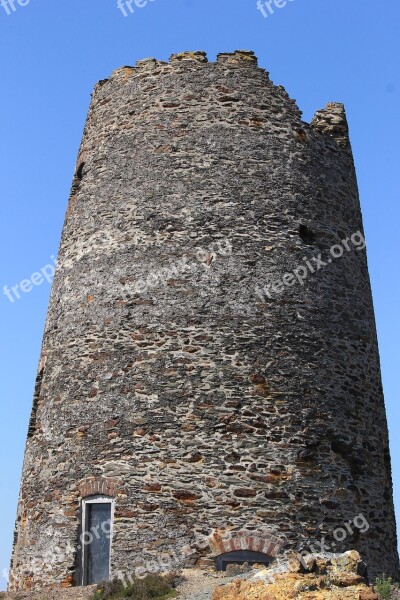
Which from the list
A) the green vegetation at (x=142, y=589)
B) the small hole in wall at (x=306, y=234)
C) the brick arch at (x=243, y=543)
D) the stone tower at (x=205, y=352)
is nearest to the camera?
the green vegetation at (x=142, y=589)

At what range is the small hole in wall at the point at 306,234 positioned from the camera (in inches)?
617

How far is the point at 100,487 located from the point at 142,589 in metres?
2.28

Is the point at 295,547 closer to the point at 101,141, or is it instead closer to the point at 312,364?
the point at 312,364

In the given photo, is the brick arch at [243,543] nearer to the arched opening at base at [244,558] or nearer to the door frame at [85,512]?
the arched opening at base at [244,558]

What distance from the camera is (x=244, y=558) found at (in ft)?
44.3

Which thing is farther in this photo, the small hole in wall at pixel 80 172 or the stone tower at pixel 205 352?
the small hole in wall at pixel 80 172

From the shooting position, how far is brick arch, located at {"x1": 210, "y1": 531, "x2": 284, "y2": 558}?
13.4m

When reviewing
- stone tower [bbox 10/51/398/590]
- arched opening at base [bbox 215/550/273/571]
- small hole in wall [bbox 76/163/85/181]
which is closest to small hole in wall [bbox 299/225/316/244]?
stone tower [bbox 10/51/398/590]

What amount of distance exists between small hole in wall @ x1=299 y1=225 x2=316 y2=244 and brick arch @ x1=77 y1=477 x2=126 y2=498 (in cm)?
530

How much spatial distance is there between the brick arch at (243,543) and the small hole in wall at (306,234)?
518 cm

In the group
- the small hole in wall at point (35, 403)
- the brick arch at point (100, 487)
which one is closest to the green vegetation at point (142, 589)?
the brick arch at point (100, 487)

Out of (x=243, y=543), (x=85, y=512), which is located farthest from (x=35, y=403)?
(x=243, y=543)

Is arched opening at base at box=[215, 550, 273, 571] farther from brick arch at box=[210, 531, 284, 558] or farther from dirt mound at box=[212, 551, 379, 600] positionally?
dirt mound at box=[212, 551, 379, 600]

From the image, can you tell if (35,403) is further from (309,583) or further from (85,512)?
(309,583)
